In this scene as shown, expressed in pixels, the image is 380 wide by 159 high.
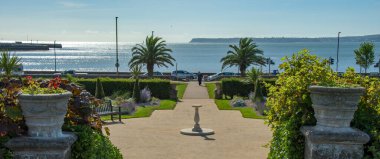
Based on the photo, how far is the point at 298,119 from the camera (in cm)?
652

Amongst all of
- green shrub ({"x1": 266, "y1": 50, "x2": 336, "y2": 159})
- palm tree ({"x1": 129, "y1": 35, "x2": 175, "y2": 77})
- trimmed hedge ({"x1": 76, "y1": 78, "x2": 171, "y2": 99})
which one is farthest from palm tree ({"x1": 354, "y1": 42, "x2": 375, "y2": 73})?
green shrub ({"x1": 266, "y1": 50, "x2": 336, "y2": 159})

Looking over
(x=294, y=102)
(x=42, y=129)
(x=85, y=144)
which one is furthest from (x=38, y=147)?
(x=294, y=102)

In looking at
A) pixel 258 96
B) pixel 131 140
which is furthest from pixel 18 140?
pixel 258 96

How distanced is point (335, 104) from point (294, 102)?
1.04 m

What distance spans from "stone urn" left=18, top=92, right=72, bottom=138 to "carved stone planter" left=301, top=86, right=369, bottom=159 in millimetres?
3139

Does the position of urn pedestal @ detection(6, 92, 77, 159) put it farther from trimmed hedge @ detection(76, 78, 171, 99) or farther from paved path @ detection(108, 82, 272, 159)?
trimmed hedge @ detection(76, 78, 171, 99)

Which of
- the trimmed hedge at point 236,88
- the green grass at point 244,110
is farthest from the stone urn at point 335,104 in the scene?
the trimmed hedge at point 236,88

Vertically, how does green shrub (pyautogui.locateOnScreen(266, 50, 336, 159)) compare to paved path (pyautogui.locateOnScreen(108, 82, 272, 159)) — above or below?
above

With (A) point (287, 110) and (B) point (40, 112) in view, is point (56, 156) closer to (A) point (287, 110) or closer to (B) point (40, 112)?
(B) point (40, 112)

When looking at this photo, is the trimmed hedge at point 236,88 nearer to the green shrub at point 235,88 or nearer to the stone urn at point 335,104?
the green shrub at point 235,88

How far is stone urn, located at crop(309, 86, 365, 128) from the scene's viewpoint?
561cm

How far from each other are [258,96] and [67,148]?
20.4 metres

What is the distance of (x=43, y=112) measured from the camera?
5.32 m

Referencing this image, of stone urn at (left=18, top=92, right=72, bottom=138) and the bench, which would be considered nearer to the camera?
stone urn at (left=18, top=92, right=72, bottom=138)
